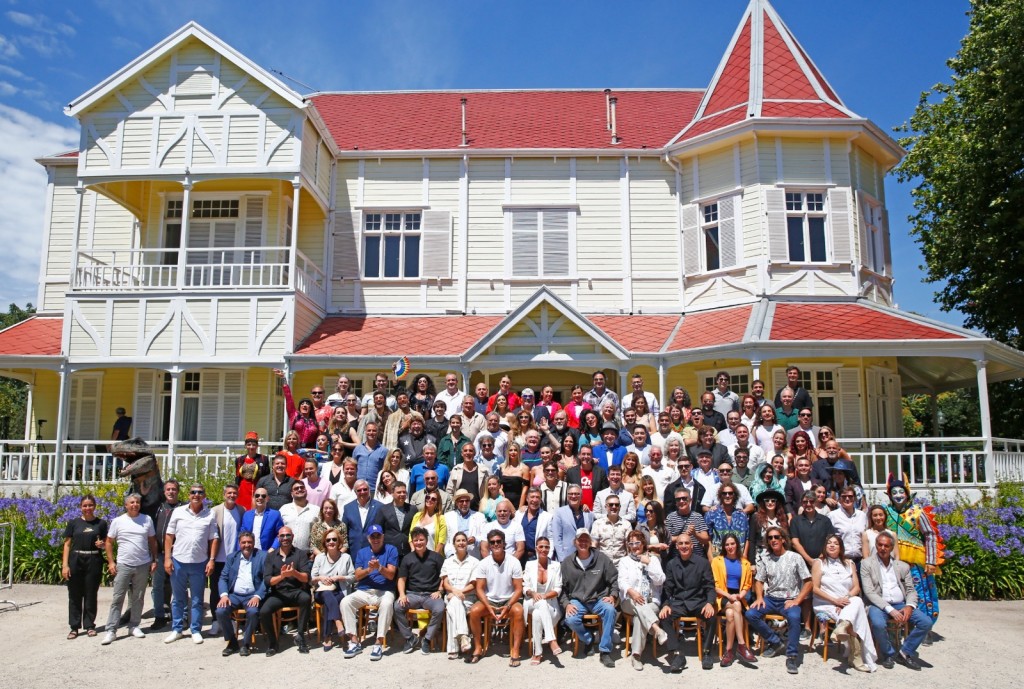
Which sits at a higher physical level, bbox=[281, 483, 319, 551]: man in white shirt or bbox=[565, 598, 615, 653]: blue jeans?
bbox=[281, 483, 319, 551]: man in white shirt

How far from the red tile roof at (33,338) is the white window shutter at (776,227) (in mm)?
15005

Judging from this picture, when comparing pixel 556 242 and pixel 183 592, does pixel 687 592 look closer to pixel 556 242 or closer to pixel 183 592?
pixel 183 592

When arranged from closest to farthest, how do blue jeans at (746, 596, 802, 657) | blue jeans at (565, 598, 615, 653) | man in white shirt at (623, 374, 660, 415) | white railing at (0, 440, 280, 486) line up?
blue jeans at (746, 596, 802, 657) → blue jeans at (565, 598, 615, 653) → man in white shirt at (623, 374, 660, 415) → white railing at (0, 440, 280, 486)

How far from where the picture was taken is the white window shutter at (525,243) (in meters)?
18.2

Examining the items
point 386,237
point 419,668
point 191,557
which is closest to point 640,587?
point 419,668

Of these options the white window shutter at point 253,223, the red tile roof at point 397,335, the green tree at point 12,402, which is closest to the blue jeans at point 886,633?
the red tile roof at point 397,335

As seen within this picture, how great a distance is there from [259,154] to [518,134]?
20.3 feet

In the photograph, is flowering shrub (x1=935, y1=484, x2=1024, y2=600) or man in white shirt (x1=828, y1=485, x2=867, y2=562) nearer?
man in white shirt (x1=828, y1=485, x2=867, y2=562)

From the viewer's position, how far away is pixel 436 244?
59.9 ft

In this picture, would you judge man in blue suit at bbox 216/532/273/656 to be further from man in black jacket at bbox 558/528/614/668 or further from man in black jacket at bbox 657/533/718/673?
man in black jacket at bbox 657/533/718/673

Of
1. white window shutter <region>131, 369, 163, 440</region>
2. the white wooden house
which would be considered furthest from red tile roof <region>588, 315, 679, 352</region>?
white window shutter <region>131, 369, 163, 440</region>

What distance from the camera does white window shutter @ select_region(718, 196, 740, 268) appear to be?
1725 cm

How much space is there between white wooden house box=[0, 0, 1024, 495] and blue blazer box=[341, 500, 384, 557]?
6.53 meters

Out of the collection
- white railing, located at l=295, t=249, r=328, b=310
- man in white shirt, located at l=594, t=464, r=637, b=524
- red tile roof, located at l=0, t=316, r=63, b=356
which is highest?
white railing, located at l=295, t=249, r=328, b=310
